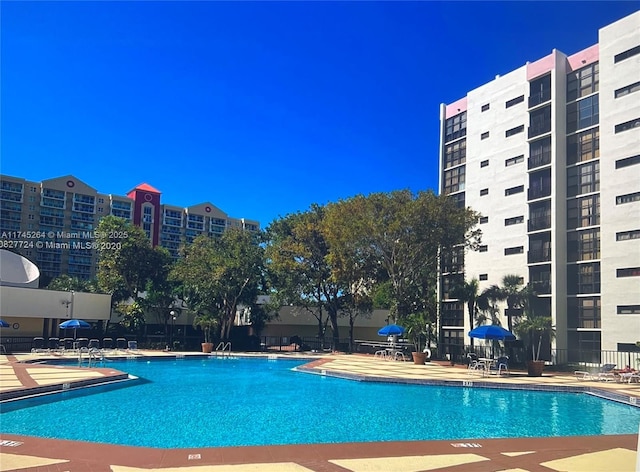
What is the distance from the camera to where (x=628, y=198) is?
29578 millimetres

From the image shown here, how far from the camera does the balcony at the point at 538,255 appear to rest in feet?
110

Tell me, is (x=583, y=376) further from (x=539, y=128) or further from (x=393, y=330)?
(x=539, y=128)

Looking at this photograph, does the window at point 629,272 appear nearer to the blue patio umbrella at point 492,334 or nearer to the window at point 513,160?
the window at point 513,160

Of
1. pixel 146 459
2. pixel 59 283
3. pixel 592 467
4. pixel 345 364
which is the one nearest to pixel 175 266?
pixel 345 364

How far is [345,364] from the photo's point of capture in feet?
87.8

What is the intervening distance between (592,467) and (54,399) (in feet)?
44.2

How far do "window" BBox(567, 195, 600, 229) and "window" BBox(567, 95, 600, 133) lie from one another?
4501 millimetres

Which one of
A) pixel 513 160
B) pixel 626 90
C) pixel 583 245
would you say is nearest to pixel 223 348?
pixel 583 245

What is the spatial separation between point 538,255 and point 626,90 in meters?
10.6

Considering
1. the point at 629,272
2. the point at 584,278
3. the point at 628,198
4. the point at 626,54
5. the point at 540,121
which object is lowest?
the point at 584,278

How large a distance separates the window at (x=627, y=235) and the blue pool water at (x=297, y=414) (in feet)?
48.3

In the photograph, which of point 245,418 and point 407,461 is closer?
point 407,461

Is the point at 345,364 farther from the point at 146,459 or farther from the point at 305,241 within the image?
the point at 146,459

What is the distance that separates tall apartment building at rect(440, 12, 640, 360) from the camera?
97.2 feet
